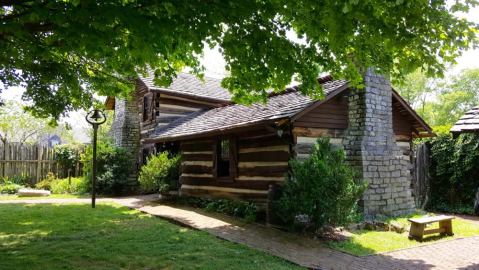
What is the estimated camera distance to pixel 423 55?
20.1 feet

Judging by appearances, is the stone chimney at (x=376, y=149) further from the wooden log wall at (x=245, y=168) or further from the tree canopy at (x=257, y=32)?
the tree canopy at (x=257, y=32)

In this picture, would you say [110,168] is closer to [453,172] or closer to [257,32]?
[257,32]

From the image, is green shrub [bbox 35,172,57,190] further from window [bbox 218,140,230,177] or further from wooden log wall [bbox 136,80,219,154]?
window [bbox 218,140,230,177]

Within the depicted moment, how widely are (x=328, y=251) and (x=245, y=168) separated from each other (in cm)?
487

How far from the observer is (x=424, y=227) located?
9.57 metres

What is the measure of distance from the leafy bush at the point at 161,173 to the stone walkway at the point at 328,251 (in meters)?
4.64

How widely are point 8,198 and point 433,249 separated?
1585cm

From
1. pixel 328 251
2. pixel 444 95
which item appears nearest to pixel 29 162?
pixel 328 251

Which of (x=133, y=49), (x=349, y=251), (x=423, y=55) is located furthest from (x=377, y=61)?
(x=133, y=49)

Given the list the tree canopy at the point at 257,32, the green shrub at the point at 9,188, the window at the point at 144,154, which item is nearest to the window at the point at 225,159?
the tree canopy at the point at 257,32

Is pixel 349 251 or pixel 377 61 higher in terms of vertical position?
pixel 377 61

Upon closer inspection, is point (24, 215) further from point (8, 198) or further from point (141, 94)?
point (141, 94)

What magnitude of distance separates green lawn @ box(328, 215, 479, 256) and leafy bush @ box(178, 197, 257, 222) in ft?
9.80

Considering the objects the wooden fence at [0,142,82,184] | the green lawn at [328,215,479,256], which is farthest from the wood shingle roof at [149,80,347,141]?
the wooden fence at [0,142,82,184]
